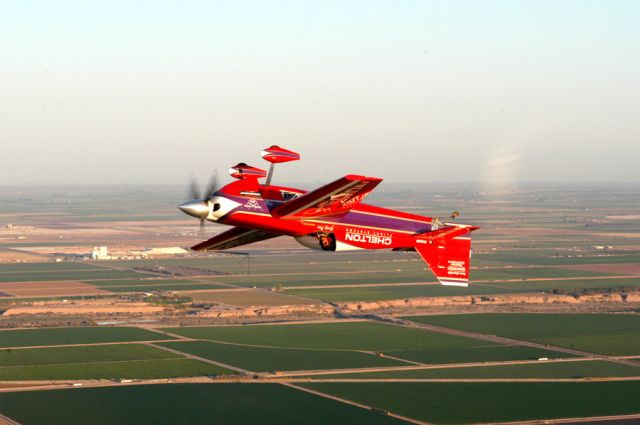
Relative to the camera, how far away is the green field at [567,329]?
554 ft

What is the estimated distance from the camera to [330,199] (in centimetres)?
4584

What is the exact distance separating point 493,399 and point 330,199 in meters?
87.1

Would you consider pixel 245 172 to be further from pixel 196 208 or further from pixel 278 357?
pixel 278 357

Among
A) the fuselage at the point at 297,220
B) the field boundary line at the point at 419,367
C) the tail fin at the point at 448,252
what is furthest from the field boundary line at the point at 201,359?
the fuselage at the point at 297,220

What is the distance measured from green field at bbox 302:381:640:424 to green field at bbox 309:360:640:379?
475 cm

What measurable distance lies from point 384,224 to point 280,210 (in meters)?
5.24

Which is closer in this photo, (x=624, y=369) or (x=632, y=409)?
(x=632, y=409)

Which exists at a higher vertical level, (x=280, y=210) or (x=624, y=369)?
(x=280, y=210)

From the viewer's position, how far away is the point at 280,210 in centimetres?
4634

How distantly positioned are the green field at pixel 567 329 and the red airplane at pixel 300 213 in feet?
402

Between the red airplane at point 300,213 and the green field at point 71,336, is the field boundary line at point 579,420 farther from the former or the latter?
the green field at point 71,336

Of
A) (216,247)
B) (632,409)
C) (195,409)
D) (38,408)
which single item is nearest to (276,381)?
(195,409)

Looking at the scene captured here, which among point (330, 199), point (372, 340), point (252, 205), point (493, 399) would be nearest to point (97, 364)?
point (372, 340)

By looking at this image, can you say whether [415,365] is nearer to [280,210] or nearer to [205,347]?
[205,347]
